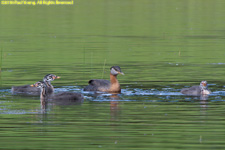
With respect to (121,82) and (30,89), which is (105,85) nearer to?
(121,82)

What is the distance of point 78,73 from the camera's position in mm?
28641

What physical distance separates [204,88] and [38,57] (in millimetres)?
Answer: 12984

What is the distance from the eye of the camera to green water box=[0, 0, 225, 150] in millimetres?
16328

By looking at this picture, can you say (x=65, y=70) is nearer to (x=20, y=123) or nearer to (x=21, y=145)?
(x=20, y=123)

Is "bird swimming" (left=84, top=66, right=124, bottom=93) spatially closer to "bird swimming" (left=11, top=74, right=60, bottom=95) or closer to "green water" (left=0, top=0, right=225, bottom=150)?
"green water" (left=0, top=0, right=225, bottom=150)

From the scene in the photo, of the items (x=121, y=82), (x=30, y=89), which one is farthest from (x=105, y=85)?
(x=30, y=89)

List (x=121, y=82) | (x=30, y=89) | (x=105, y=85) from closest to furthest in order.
A: (x=30, y=89), (x=105, y=85), (x=121, y=82)

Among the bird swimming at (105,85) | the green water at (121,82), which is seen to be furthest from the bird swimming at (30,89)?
the bird swimming at (105,85)

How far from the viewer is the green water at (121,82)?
1633 centimetres

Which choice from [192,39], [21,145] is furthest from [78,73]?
[192,39]

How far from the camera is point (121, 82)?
88.1ft

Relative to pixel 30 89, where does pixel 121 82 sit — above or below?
below

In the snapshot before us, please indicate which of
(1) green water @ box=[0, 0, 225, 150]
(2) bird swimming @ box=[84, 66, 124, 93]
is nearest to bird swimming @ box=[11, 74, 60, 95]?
(1) green water @ box=[0, 0, 225, 150]

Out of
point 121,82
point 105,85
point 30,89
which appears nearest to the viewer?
point 30,89
